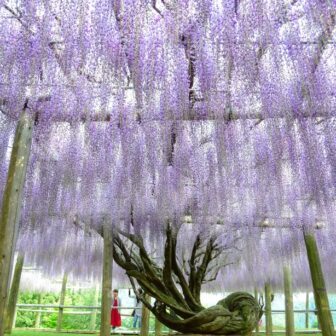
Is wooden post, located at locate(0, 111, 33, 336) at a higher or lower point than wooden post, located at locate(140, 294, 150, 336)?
higher

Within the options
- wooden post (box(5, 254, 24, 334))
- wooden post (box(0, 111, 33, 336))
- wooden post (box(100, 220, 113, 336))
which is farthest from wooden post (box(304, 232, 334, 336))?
wooden post (box(5, 254, 24, 334))

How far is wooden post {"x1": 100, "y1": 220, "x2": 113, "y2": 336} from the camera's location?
6055 mm

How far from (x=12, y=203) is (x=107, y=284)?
290cm

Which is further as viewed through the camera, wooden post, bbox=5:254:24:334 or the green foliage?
the green foliage

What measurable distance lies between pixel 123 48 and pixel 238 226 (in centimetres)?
511

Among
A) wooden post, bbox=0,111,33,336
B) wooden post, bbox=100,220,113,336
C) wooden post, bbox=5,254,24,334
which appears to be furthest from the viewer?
wooden post, bbox=5,254,24,334

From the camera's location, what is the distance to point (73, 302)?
20.5 metres

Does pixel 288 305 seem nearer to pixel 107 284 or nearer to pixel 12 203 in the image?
pixel 107 284

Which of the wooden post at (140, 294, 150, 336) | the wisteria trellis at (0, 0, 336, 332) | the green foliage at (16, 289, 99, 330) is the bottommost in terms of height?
the wooden post at (140, 294, 150, 336)

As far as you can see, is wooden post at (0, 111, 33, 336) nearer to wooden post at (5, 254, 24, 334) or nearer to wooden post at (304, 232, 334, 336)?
wooden post at (304, 232, 334, 336)

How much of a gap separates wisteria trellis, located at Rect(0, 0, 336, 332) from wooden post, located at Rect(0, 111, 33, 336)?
0.28m

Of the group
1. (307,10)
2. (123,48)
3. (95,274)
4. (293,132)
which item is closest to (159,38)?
(123,48)

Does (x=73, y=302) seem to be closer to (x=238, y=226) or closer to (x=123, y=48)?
(x=238, y=226)

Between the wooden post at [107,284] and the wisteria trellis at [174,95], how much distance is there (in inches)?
29.2
